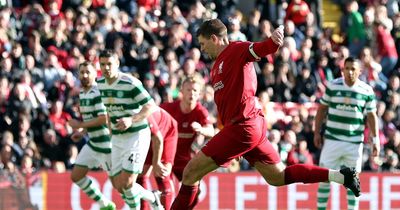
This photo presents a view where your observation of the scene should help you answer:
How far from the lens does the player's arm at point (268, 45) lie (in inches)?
498

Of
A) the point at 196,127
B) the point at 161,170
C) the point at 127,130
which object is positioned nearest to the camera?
the point at 127,130

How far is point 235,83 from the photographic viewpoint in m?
13.3

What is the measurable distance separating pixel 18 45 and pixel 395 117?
21.4ft

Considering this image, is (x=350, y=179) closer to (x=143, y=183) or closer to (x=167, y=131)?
(x=167, y=131)

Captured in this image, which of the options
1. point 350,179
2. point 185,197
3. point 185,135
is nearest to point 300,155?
point 185,135

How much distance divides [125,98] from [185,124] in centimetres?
174

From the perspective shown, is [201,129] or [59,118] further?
[59,118]

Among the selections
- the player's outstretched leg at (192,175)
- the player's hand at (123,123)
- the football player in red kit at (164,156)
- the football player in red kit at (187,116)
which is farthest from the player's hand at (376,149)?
the player's outstretched leg at (192,175)

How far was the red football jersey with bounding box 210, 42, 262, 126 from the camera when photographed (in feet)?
43.5

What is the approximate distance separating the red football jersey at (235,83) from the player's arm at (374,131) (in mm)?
3461

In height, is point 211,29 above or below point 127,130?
above

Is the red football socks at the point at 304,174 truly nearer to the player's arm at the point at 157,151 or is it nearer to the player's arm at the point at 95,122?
the player's arm at the point at 157,151

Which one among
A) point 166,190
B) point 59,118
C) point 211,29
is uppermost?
point 211,29

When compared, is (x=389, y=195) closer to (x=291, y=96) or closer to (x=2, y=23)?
(x=291, y=96)
